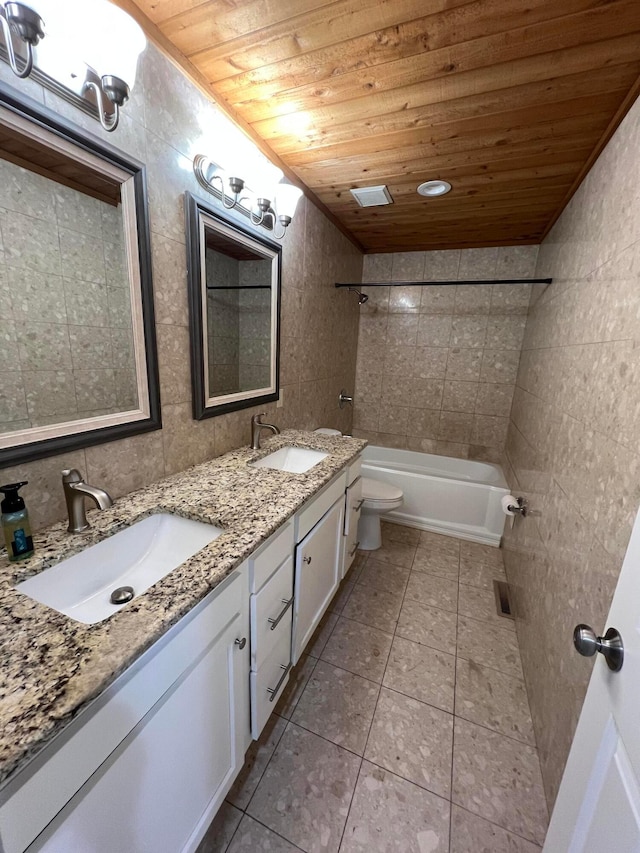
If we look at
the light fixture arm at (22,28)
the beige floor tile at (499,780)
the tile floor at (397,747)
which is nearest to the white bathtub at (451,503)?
the tile floor at (397,747)

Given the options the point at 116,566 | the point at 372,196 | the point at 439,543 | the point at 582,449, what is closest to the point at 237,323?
the point at 116,566

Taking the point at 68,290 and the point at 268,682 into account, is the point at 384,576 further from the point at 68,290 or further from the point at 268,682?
the point at 68,290

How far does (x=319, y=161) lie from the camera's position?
1.73 metres

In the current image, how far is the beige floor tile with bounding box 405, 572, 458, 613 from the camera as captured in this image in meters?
1.95

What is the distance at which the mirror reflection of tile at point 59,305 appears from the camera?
0.83 meters

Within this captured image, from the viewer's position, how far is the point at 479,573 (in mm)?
2234

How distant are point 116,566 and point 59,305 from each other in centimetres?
75

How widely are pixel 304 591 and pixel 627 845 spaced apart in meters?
1.02

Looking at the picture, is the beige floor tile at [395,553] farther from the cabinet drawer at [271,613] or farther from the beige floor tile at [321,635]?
the cabinet drawer at [271,613]

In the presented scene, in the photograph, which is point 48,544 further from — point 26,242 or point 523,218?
point 523,218

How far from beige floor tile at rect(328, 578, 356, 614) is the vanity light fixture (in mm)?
2023

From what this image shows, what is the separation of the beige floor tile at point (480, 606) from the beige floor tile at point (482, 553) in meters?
0.32

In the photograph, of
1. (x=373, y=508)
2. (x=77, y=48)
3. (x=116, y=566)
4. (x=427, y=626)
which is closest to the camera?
(x=77, y=48)

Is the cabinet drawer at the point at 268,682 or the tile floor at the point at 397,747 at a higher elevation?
the cabinet drawer at the point at 268,682
